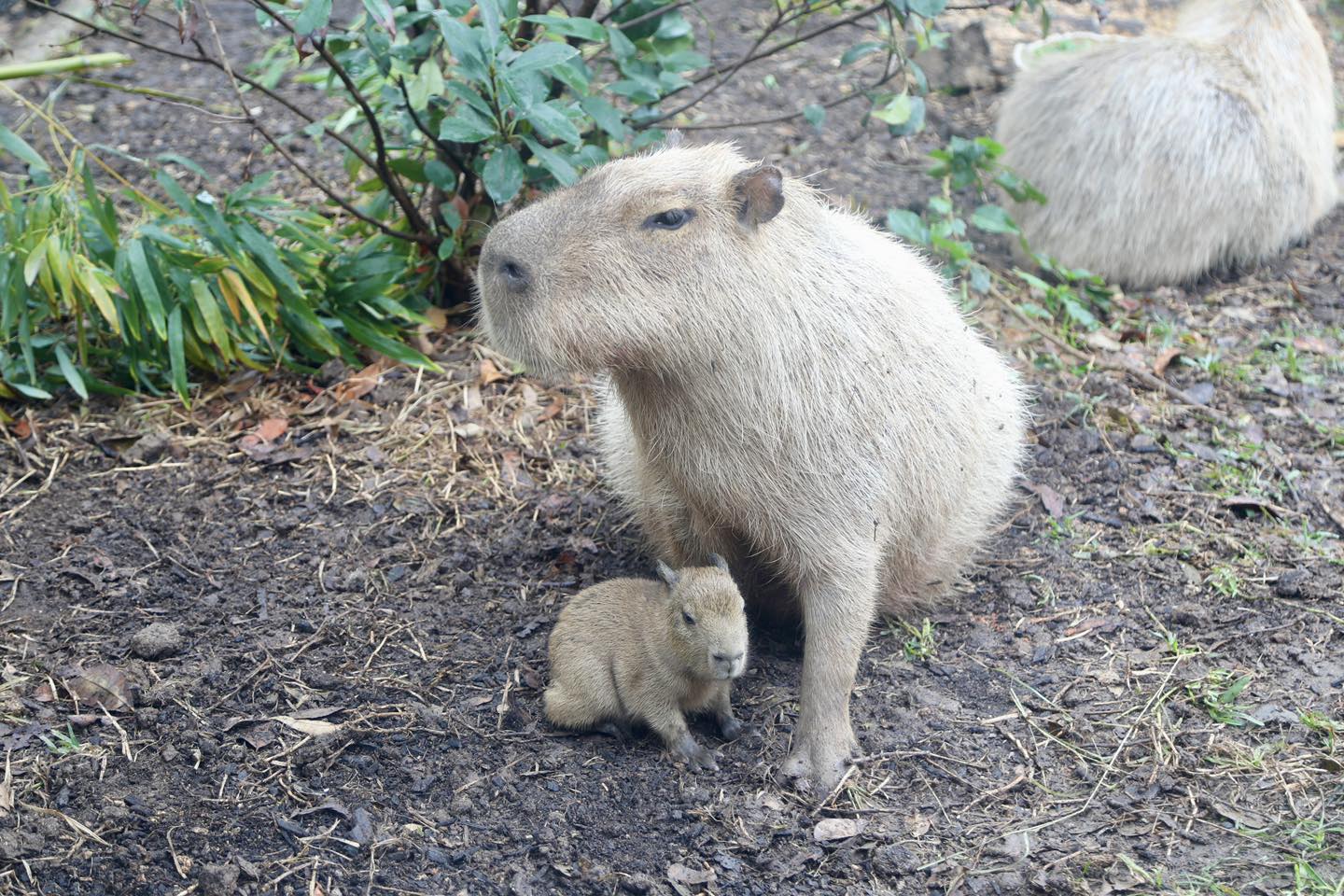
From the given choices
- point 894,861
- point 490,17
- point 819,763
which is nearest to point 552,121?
point 490,17

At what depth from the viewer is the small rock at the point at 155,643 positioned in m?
3.28

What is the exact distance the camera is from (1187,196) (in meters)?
5.74

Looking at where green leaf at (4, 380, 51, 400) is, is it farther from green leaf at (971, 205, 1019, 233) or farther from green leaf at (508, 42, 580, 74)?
green leaf at (971, 205, 1019, 233)

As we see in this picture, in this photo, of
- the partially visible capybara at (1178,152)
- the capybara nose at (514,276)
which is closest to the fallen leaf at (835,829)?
the capybara nose at (514,276)

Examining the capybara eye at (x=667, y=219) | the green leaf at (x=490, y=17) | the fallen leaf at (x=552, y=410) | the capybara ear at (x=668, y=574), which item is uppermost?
the green leaf at (x=490, y=17)

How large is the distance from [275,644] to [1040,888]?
6.70 feet

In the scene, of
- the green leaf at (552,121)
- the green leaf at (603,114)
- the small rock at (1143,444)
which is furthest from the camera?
the small rock at (1143,444)

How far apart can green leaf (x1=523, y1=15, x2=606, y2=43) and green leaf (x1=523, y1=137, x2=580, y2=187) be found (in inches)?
13.4

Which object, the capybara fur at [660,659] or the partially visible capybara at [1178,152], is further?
the partially visible capybara at [1178,152]

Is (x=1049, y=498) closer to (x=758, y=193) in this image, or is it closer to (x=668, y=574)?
(x=668, y=574)

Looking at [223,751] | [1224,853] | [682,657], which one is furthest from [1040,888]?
[223,751]

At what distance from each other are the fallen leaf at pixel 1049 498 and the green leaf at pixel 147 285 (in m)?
2.99

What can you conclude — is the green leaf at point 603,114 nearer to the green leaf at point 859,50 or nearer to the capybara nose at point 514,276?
the green leaf at point 859,50

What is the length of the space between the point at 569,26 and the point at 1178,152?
3.38 metres
